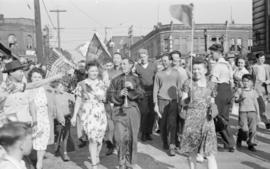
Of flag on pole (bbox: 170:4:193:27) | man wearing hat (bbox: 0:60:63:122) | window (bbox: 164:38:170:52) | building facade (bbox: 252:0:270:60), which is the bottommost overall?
man wearing hat (bbox: 0:60:63:122)

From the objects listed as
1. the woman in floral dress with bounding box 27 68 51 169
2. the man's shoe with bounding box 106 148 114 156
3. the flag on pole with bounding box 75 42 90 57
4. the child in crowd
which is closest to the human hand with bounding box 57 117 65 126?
the child in crowd

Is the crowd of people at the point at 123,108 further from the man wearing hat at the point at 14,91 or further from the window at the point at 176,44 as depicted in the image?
the window at the point at 176,44

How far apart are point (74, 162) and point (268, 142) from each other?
4011mm

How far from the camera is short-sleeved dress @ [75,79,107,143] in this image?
5.71 meters

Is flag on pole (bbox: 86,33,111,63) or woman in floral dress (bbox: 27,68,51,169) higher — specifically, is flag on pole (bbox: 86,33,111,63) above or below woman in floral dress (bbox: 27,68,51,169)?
above

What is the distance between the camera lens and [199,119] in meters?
5.03

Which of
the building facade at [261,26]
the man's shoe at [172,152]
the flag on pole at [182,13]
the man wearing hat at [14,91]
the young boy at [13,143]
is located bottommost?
the man's shoe at [172,152]

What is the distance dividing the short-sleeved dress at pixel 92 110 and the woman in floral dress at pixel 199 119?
55.0 inches

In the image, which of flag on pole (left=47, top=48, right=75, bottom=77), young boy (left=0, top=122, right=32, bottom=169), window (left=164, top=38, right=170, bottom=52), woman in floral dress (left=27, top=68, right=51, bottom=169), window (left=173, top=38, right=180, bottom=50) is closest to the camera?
young boy (left=0, top=122, right=32, bottom=169)

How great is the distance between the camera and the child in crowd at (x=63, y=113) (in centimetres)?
664

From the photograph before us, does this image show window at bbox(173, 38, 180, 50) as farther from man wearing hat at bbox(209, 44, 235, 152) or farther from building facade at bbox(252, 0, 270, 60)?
man wearing hat at bbox(209, 44, 235, 152)

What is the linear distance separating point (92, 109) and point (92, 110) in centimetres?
2

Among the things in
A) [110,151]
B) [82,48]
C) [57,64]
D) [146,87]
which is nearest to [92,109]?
[57,64]

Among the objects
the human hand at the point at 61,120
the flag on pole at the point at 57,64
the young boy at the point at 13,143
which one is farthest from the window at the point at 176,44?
the young boy at the point at 13,143
